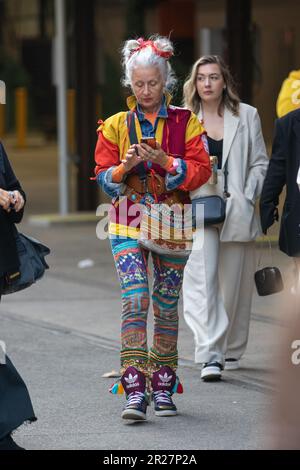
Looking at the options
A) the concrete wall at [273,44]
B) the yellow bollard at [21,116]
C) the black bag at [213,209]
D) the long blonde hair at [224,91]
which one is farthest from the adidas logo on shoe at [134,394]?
the yellow bollard at [21,116]

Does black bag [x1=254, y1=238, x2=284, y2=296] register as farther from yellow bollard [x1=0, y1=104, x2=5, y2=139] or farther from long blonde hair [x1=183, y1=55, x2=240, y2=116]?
yellow bollard [x1=0, y1=104, x2=5, y2=139]

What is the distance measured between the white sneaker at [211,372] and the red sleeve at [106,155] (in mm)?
1662

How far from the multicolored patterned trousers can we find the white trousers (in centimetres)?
105

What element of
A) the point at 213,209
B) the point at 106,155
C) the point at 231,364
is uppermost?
the point at 106,155

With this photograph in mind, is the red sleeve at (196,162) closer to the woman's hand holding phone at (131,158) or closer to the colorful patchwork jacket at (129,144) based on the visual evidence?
the colorful patchwork jacket at (129,144)

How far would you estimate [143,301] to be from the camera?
245 inches

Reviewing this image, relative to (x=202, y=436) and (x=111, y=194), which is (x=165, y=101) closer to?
(x=111, y=194)

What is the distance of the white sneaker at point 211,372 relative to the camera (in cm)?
737

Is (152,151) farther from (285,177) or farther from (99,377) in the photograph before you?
(99,377)

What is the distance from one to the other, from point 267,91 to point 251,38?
631 millimetres

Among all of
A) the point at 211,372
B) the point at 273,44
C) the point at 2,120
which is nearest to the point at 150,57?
the point at 211,372

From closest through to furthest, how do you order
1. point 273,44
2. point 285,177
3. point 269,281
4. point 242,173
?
point 285,177, point 269,281, point 242,173, point 273,44

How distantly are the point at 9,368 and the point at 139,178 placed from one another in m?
1.22

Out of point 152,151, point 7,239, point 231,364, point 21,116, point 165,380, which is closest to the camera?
point 7,239
